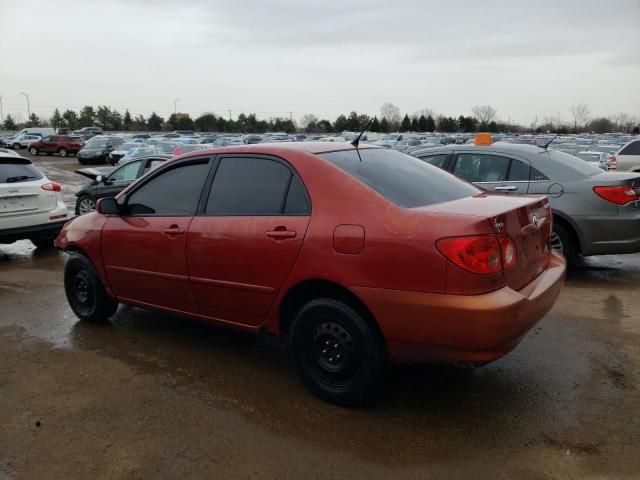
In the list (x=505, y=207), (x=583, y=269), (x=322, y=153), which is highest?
(x=322, y=153)

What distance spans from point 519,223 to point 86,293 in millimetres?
3868

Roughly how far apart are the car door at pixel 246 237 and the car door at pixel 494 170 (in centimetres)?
360

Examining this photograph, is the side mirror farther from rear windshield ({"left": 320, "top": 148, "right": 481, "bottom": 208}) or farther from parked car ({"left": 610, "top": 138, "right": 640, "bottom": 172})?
parked car ({"left": 610, "top": 138, "right": 640, "bottom": 172})

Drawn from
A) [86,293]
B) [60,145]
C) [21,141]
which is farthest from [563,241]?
[21,141]

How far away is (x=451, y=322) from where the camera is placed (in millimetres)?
2922

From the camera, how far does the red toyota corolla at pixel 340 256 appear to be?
9.71ft

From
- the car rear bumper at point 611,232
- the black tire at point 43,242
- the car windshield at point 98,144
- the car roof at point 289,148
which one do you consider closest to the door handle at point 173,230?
the car roof at point 289,148

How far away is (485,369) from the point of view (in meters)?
4.00

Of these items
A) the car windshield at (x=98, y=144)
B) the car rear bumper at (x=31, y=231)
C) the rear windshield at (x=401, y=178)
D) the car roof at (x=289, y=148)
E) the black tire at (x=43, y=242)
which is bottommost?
the black tire at (x=43, y=242)

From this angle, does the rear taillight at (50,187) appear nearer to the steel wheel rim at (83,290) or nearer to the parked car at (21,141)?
the steel wheel rim at (83,290)

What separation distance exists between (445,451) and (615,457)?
87 centimetres

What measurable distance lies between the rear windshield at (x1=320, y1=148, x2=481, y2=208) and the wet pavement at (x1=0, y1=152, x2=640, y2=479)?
129 cm

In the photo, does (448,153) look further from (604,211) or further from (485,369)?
(485,369)

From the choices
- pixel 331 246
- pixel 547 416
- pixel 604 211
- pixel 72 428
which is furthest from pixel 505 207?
pixel 604 211
